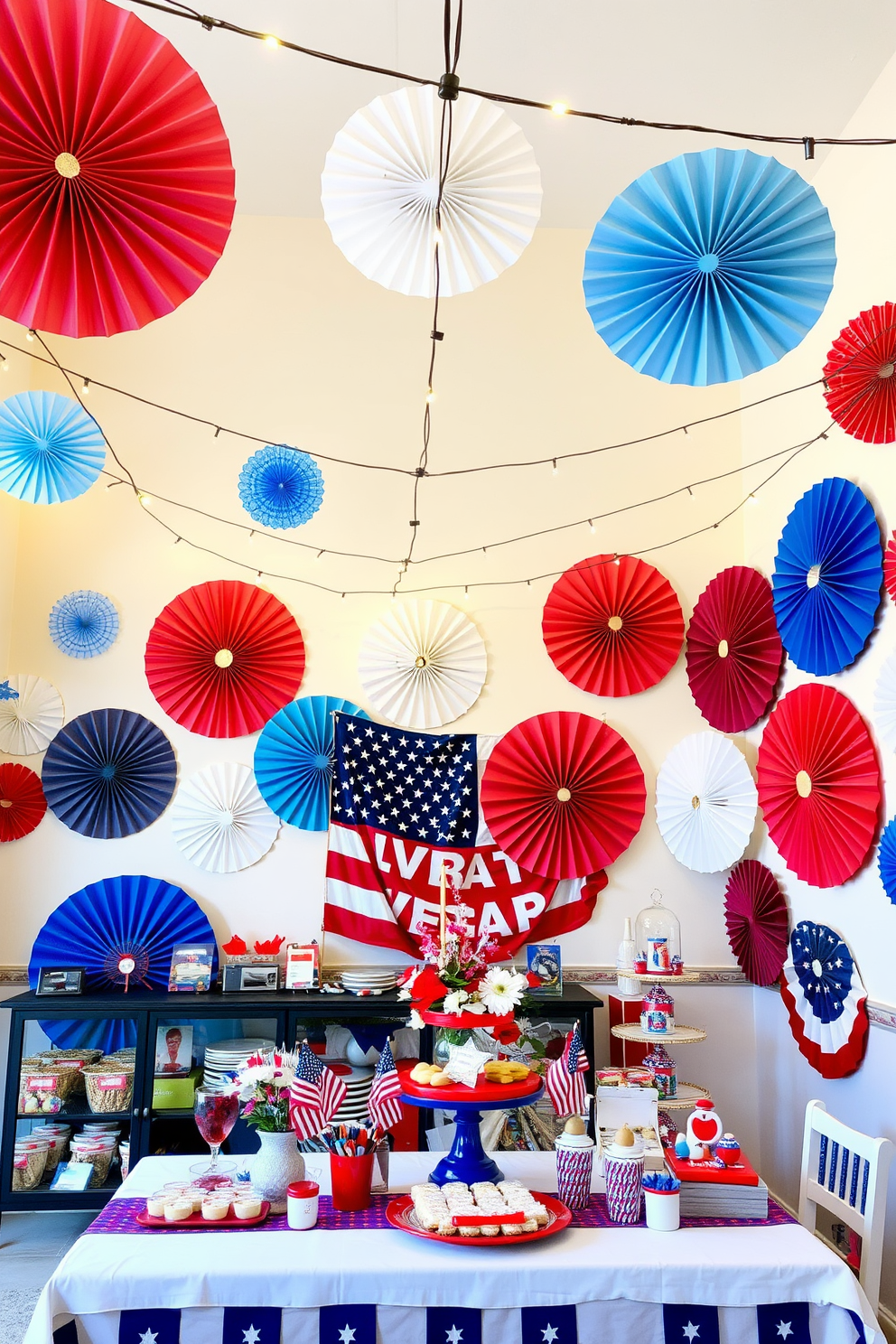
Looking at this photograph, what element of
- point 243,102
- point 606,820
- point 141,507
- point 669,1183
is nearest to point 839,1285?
point 669,1183

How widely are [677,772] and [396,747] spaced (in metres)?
1.21

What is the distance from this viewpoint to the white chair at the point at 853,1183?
2287 millimetres

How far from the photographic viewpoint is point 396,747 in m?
4.34

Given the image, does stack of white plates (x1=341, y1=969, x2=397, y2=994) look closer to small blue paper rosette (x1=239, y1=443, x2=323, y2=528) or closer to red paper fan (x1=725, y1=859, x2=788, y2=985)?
red paper fan (x1=725, y1=859, x2=788, y2=985)

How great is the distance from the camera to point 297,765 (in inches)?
169

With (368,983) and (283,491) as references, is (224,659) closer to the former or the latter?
(283,491)

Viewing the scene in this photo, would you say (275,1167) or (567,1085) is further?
(567,1085)

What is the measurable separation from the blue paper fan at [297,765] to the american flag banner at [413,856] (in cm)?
7

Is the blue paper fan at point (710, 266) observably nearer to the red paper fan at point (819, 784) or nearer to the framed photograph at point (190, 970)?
the red paper fan at point (819, 784)

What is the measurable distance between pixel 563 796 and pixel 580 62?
278cm

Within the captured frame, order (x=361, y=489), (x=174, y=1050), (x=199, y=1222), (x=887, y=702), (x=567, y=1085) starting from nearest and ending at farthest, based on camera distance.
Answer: (x=199, y=1222)
(x=567, y=1085)
(x=887, y=702)
(x=174, y=1050)
(x=361, y=489)

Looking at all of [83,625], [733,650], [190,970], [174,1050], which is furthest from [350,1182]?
[83,625]

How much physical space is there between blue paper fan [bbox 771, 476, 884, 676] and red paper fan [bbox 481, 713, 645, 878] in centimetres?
92

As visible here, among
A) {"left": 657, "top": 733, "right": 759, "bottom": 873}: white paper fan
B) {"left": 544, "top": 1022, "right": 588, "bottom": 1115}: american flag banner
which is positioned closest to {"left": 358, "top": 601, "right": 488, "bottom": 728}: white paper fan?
{"left": 657, "top": 733, "right": 759, "bottom": 873}: white paper fan
